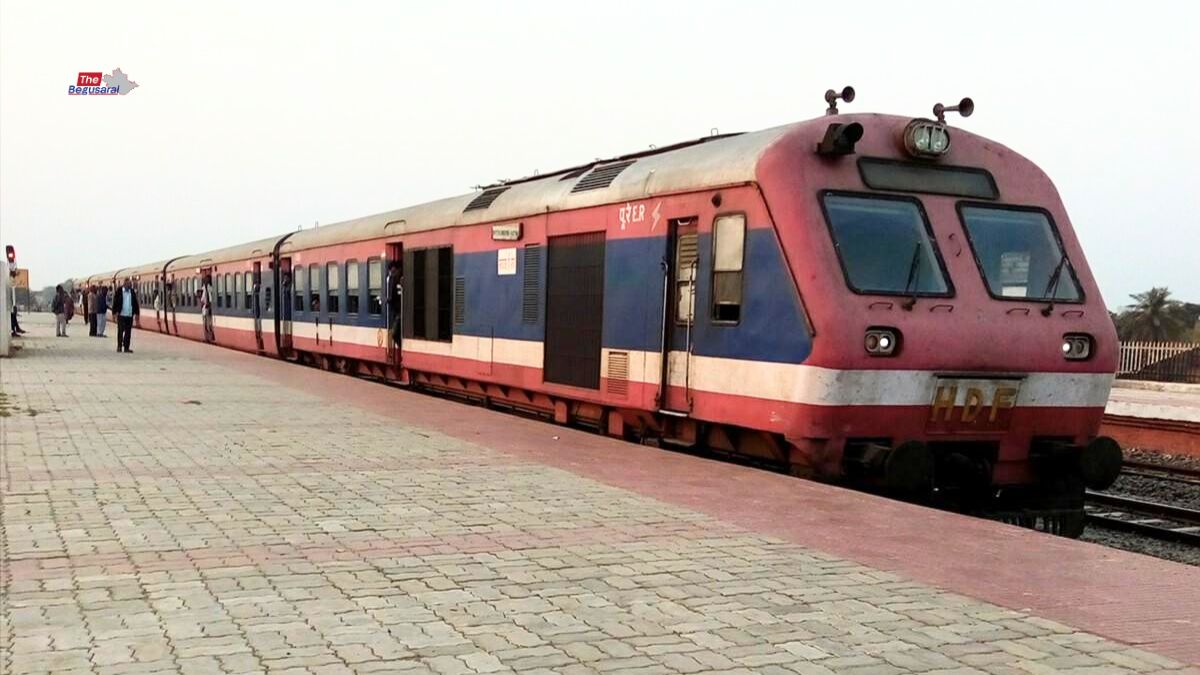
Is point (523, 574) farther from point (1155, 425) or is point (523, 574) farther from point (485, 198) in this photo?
point (1155, 425)

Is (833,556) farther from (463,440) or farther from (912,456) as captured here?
(463,440)

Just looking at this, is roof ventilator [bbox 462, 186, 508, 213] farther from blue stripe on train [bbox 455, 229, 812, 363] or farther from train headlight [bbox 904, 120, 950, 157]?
train headlight [bbox 904, 120, 950, 157]

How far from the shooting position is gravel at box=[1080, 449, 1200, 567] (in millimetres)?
8797

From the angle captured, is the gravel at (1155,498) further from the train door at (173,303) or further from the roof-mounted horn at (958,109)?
the train door at (173,303)

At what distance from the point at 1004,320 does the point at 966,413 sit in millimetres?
852

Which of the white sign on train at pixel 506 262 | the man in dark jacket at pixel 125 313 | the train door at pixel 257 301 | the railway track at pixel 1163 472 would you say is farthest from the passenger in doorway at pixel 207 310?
the railway track at pixel 1163 472

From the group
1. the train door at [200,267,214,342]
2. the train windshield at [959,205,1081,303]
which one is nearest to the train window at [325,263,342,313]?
the train door at [200,267,214,342]

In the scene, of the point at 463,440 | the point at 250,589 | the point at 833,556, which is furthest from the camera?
the point at 463,440

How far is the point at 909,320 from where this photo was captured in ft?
26.6

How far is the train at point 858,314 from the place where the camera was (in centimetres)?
804

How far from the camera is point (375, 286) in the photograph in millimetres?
18500

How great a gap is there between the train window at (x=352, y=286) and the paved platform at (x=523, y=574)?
10.0 metres

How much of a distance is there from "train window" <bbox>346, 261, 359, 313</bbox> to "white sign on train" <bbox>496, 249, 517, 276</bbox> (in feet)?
21.9

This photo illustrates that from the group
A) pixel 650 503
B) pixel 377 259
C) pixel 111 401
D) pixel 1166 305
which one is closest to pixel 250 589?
pixel 650 503
